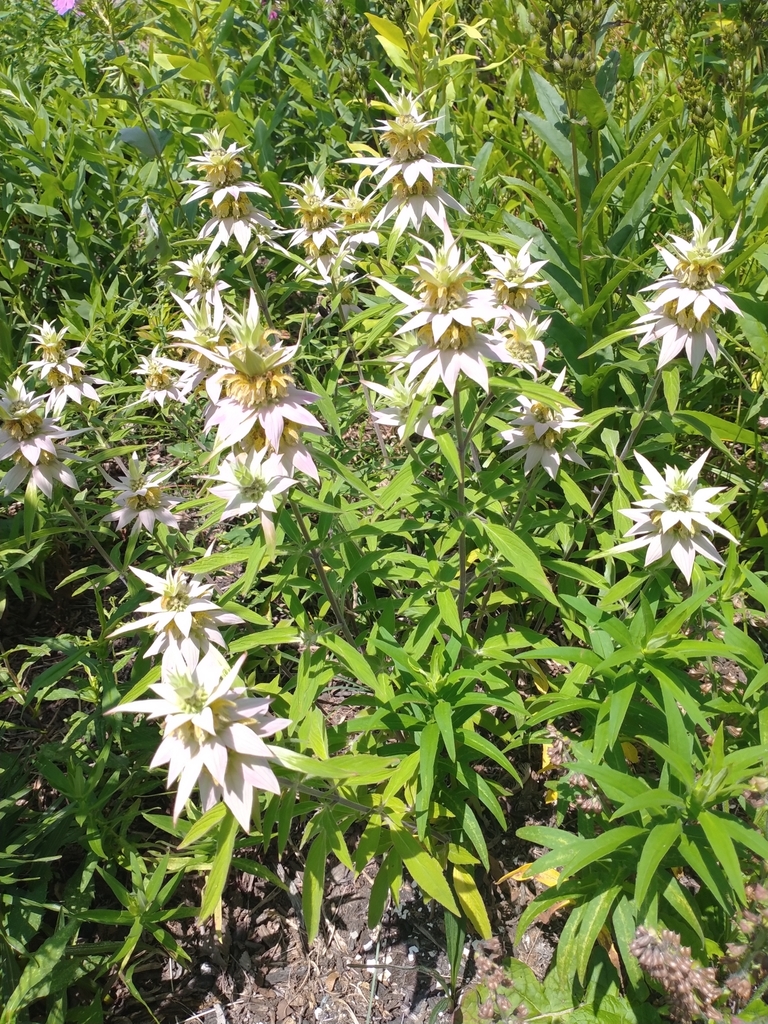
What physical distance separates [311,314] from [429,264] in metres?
2.48

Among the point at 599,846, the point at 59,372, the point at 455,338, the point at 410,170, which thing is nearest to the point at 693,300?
the point at 455,338

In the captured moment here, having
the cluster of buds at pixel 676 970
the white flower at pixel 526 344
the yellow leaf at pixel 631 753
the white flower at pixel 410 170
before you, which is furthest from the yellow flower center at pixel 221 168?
the cluster of buds at pixel 676 970

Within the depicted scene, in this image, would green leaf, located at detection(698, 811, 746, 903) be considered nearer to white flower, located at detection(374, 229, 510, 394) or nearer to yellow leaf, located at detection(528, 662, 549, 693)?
yellow leaf, located at detection(528, 662, 549, 693)

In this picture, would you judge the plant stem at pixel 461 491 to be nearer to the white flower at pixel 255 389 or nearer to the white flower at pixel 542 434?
the white flower at pixel 542 434

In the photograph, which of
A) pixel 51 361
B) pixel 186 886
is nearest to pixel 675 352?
pixel 51 361

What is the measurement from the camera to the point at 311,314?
167 inches

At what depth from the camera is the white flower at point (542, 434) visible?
2303mm

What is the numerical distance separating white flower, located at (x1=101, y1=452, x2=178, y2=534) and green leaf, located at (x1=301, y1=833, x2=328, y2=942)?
129 centimetres

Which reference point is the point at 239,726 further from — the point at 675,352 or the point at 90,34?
the point at 90,34

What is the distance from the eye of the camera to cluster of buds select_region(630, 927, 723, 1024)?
154 centimetres

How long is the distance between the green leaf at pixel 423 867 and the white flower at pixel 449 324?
131cm

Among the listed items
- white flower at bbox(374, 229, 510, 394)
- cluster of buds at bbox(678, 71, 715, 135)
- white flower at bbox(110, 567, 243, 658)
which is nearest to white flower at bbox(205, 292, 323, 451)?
white flower at bbox(374, 229, 510, 394)

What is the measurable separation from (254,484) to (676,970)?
149 cm

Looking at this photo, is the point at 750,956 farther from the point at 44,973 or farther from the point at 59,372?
the point at 59,372
